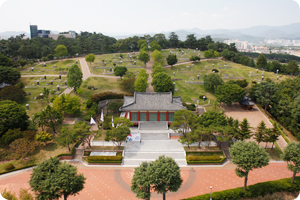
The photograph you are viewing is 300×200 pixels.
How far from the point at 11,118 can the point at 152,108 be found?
21.7 m

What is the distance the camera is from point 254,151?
20141 millimetres

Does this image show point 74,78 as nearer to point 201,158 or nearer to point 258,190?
point 201,158

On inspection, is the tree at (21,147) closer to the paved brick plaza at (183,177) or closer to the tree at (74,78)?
the paved brick plaza at (183,177)

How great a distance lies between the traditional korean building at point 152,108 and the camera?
33938mm

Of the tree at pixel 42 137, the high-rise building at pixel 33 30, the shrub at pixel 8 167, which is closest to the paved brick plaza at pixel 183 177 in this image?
the shrub at pixel 8 167

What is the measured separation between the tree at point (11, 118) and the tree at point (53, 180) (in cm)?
1643

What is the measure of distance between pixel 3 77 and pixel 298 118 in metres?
61.5

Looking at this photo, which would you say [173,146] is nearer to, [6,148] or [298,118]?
[298,118]

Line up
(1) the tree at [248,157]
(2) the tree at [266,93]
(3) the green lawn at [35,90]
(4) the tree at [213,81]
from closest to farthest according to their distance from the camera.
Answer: (1) the tree at [248,157] < (3) the green lawn at [35,90] < (2) the tree at [266,93] < (4) the tree at [213,81]

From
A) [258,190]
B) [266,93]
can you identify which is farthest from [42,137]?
[266,93]

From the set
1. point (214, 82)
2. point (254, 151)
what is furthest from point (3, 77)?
point (254, 151)

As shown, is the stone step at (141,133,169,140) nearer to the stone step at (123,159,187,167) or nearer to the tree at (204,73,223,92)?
the stone step at (123,159,187,167)

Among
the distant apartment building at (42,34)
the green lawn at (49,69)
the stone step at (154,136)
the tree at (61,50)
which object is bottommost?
the stone step at (154,136)

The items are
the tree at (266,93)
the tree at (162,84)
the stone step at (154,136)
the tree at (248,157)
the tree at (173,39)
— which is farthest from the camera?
the tree at (173,39)
